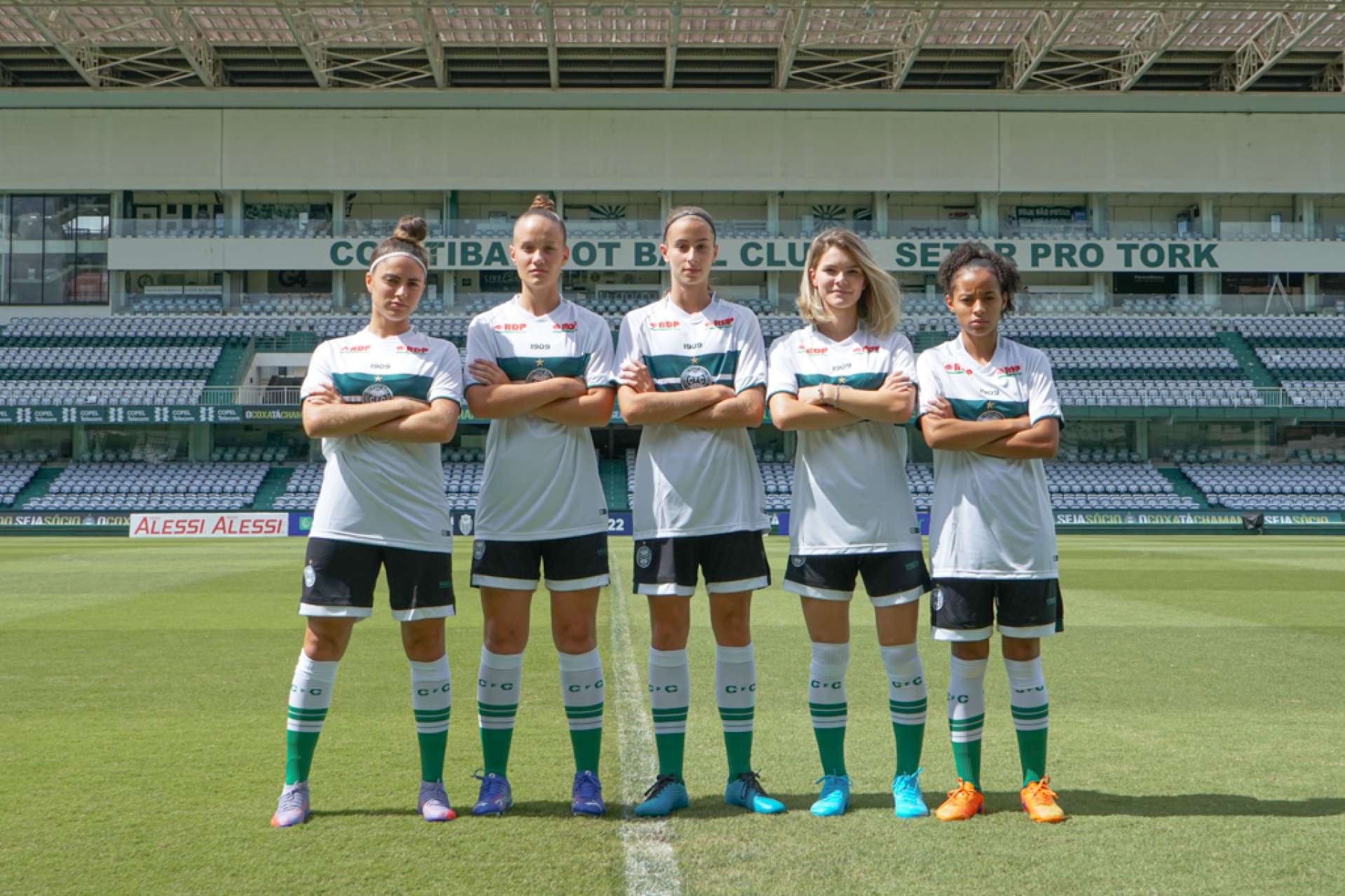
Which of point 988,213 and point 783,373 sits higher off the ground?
point 988,213

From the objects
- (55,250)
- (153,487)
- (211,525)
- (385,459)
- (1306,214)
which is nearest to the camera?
(385,459)

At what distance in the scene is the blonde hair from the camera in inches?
181

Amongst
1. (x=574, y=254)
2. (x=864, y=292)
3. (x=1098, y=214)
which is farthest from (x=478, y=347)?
(x=1098, y=214)

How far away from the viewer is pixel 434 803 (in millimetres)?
4207

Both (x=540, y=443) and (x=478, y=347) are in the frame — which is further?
(x=478, y=347)

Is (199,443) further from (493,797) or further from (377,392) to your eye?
(493,797)

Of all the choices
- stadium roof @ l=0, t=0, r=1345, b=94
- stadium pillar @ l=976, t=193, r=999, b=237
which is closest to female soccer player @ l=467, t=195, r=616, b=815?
stadium roof @ l=0, t=0, r=1345, b=94

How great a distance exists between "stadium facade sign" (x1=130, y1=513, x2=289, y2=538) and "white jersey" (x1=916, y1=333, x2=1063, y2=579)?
2725 centimetres

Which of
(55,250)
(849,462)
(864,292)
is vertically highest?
(55,250)

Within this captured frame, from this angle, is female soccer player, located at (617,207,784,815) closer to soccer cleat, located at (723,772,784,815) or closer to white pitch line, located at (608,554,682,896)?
soccer cleat, located at (723,772,784,815)

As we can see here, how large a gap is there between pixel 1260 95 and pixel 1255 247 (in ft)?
17.3

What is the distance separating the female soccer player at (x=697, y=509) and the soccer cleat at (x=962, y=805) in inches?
24.8

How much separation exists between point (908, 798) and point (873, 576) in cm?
82

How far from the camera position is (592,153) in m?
40.5
